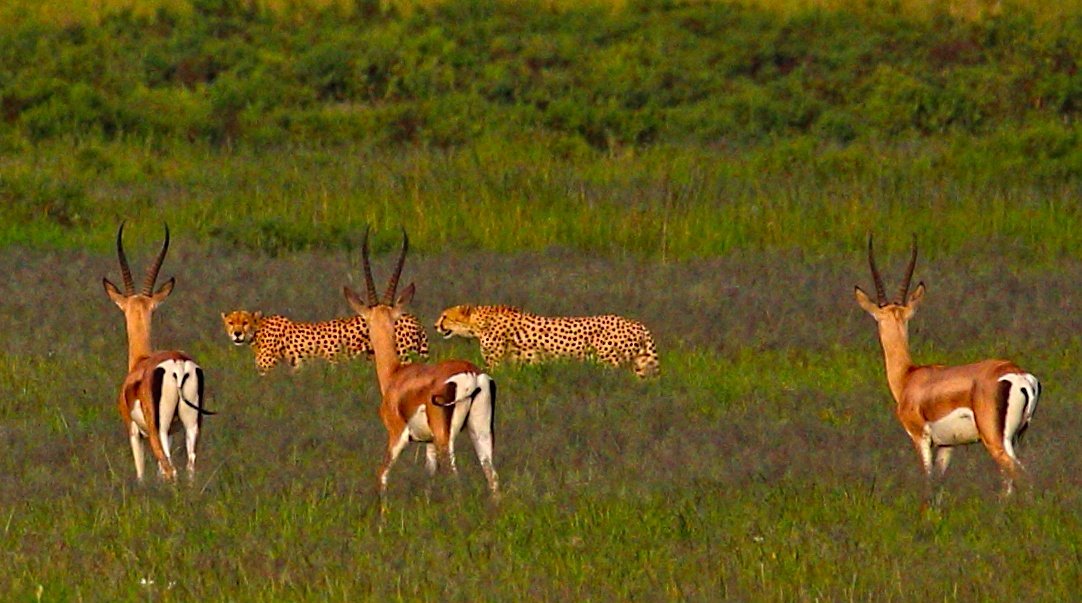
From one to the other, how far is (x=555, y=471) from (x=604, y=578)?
2160 mm

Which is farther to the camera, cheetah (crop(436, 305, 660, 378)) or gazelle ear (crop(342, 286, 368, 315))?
cheetah (crop(436, 305, 660, 378))

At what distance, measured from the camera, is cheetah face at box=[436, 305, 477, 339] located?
14430 mm

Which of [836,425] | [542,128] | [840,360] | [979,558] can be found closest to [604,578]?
[979,558]

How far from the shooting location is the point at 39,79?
2741 cm

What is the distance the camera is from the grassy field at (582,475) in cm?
729

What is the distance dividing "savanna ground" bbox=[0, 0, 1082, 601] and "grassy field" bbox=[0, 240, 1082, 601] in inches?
1.2

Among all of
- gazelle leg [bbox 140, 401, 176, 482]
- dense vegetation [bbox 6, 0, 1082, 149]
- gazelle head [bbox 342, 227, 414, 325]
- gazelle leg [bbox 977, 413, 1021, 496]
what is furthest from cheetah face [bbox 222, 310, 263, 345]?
dense vegetation [bbox 6, 0, 1082, 149]

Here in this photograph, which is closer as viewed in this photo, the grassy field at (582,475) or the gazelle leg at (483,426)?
the grassy field at (582,475)

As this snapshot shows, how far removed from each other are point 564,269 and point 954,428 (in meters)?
8.67

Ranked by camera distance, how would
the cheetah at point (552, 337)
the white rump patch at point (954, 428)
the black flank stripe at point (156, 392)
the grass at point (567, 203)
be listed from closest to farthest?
the white rump patch at point (954, 428) → the black flank stripe at point (156, 392) → the cheetah at point (552, 337) → the grass at point (567, 203)

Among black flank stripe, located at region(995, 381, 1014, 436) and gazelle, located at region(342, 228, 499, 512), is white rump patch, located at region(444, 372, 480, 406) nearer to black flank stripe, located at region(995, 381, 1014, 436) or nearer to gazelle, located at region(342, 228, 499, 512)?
gazelle, located at region(342, 228, 499, 512)

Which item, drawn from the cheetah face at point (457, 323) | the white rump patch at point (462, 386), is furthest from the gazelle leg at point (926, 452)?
the cheetah face at point (457, 323)

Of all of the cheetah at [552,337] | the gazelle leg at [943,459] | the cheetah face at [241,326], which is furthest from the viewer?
the cheetah face at [241,326]

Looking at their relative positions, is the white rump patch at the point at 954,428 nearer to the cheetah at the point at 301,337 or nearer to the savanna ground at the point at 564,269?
the savanna ground at the point at 564,269
